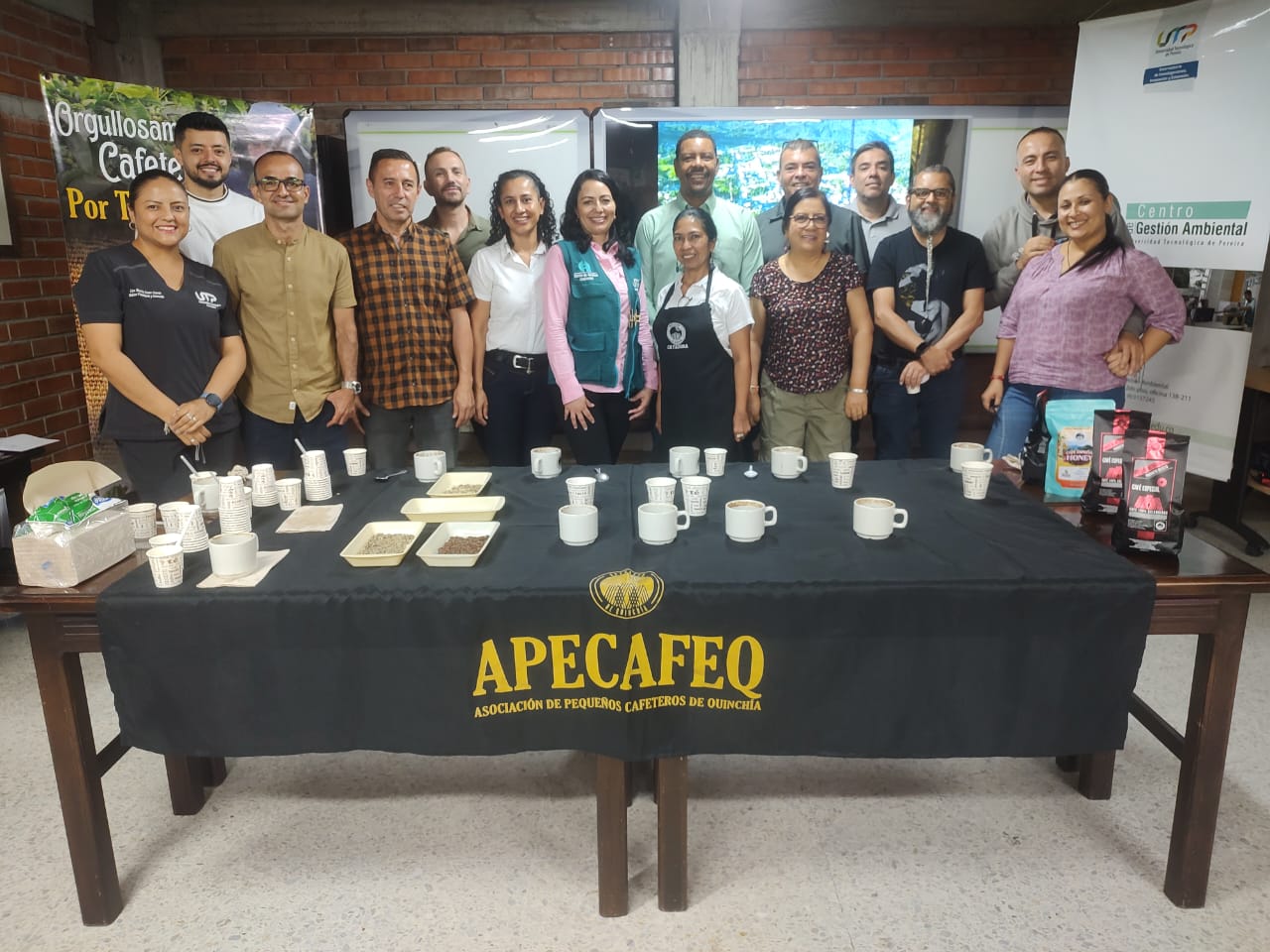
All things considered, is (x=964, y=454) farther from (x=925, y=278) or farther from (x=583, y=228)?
(x=583, y=228)

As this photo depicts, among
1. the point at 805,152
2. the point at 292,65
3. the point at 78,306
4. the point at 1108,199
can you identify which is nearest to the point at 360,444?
the point at 78,306

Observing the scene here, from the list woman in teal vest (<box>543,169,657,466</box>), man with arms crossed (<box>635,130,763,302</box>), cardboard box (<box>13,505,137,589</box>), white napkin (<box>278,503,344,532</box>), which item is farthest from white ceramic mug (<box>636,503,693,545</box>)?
man with arms crossed (<box>635,130,763,302</box>)

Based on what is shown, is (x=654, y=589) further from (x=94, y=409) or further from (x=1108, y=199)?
(x=94, y=409)

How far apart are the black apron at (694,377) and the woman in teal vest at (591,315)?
14 centimetres

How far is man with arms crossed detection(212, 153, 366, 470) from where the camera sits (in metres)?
3.25

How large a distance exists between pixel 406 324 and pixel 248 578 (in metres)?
1.97

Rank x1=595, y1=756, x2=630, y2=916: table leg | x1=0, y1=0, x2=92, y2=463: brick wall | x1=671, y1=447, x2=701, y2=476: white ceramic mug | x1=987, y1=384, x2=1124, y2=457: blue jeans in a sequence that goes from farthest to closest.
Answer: x1=0, y1=0, x2=92, y2=463: brick wall, x1=987, y1=384, x2=1124, y2=457: blue jeans, x1=671, y1=447, x2=701, y2=476: white ceramic mug, x1=595, y1=756, x2=630, y2=916: table leg

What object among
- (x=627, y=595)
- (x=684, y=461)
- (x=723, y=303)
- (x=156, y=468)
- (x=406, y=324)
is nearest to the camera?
(x=627, y=595)

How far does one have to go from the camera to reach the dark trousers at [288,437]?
10.9 feet

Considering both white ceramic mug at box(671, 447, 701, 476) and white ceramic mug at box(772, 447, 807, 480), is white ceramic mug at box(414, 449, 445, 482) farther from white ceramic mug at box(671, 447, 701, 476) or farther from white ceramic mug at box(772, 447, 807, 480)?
white ceramic mug at box(772, 447, 807, 480)

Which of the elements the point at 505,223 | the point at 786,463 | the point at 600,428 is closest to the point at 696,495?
the point at 786,463

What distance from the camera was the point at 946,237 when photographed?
12.7 feet

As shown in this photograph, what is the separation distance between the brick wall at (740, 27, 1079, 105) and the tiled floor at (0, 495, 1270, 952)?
11.1 feet

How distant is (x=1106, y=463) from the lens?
1979 millimetres
